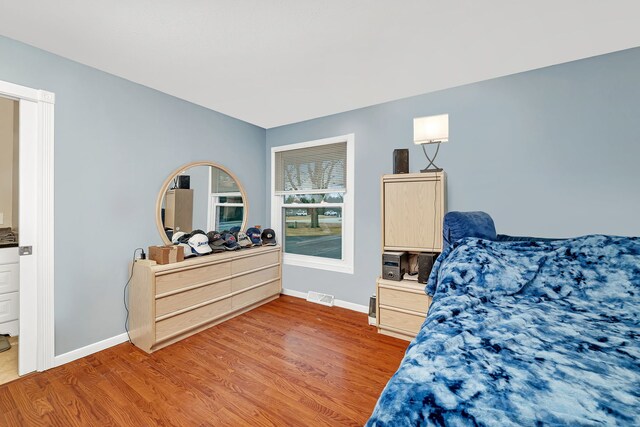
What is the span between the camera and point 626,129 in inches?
78.6

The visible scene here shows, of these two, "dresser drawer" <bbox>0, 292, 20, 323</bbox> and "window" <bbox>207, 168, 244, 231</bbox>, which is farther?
"window" <bbox>207, 168, 244, 231</bbox>

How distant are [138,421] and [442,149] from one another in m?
3.14

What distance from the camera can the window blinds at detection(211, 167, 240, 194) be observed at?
322cm

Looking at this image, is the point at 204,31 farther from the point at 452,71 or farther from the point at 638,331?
the point at 638,331

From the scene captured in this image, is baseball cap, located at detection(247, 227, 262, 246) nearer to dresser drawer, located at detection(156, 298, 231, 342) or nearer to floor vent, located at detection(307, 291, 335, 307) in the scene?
dresser drawer, located at detection(156, 298, 231, 342)

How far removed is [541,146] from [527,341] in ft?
6.69

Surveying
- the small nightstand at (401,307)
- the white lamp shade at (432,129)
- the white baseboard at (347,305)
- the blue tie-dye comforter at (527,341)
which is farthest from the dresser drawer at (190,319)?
the white lamp shade at (432,129)

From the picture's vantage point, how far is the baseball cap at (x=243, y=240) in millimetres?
3297

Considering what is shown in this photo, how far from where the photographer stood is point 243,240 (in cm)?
335

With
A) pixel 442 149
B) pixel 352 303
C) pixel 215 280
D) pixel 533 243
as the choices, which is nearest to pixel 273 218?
pixel 215 280

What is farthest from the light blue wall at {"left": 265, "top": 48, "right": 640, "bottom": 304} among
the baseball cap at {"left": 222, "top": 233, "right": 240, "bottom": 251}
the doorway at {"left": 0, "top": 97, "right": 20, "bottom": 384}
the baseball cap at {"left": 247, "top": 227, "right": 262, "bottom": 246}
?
the doorway at {"left": 0, "top": 97, "right": 20, "bottom": 384}

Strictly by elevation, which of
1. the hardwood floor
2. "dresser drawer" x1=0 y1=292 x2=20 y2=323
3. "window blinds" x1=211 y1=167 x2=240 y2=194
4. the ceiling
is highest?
the ceiling

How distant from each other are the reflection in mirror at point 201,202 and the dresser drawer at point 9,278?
4.09 ft

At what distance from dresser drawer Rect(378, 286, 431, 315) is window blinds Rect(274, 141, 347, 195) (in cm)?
134
